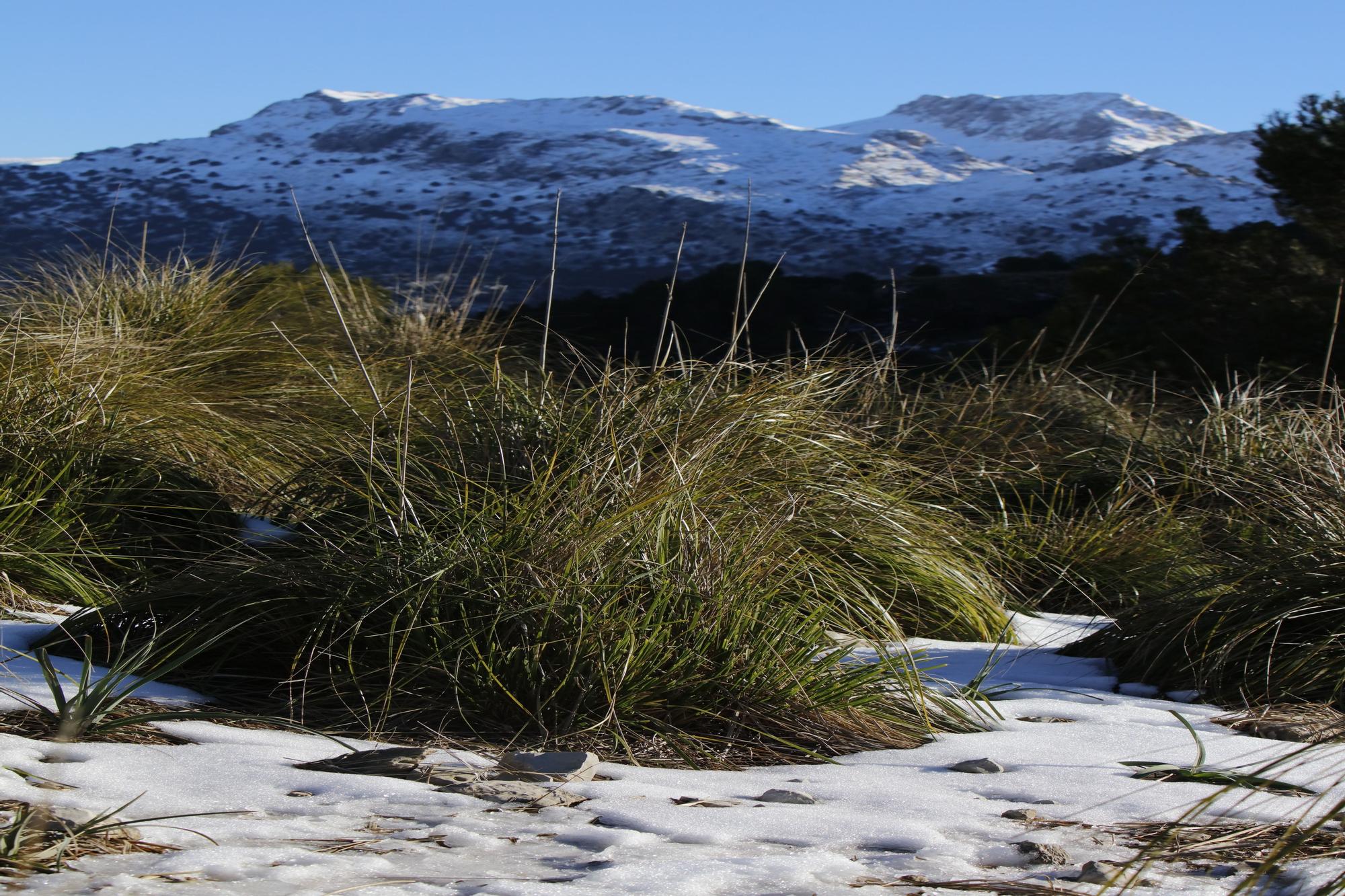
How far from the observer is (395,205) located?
3161 centimetres

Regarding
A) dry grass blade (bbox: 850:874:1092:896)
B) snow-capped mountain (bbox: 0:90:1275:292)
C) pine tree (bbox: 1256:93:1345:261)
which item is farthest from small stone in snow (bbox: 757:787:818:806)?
snow-capped mountain (bbox: 0:90:1275:292)

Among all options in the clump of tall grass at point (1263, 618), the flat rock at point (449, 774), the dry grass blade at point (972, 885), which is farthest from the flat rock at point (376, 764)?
the clump of tall grass at point (1263, 618)

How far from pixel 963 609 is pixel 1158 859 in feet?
6.61

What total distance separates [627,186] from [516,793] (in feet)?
102

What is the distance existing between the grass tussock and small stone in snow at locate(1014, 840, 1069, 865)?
0.65 meters

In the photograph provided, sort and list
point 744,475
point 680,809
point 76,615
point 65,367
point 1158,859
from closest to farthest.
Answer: point 1158,859
point 680,809
point 76,615
point 744,475
point 65,367

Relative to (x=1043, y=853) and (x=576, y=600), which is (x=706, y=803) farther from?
(x=576, y=600)

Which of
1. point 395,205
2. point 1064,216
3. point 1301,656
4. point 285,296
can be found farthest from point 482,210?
point 1301,656

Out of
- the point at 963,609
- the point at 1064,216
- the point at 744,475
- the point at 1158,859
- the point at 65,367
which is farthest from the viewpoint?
the point at 1064,216

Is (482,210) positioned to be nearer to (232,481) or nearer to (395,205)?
(395,205)

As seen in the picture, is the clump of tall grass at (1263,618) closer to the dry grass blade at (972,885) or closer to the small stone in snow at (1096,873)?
the small stone in snow at (1096,873)

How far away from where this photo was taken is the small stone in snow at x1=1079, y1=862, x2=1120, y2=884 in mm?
1750

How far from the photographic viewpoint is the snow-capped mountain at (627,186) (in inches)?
1055

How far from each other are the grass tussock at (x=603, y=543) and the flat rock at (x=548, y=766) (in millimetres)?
194
